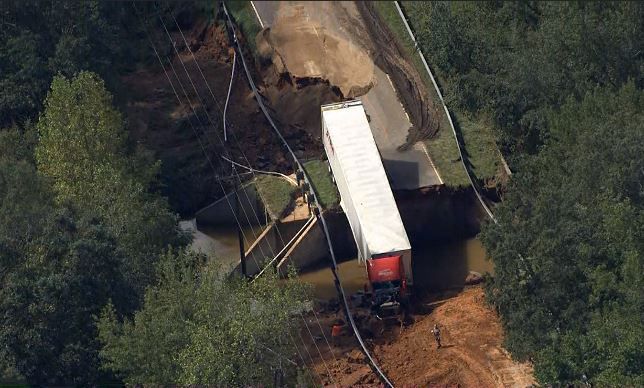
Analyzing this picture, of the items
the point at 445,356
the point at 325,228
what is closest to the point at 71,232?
the point at 325,228

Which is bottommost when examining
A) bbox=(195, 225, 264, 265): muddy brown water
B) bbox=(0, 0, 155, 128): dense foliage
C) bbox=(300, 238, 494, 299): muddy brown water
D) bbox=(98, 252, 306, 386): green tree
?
bbox=(300, 238, 494, 299): muddy brown water

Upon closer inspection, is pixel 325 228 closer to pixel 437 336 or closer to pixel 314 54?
pixel 437 336

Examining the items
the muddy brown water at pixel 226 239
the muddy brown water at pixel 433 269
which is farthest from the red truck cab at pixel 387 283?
the muddy brown water at pixel 226 239

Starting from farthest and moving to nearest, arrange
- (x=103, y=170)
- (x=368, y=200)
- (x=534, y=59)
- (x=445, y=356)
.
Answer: (x=534, y=59), (x=368, y=200), (x=103, y=170), (x=445, y=356)

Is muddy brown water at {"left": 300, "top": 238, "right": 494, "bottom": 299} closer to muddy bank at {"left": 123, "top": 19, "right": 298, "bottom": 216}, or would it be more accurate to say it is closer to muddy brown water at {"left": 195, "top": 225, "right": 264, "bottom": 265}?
muddy brown water at {"left": 195, "top": 225, "right": 264, "bottom": 265}

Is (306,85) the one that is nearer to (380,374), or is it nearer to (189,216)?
(189,216)

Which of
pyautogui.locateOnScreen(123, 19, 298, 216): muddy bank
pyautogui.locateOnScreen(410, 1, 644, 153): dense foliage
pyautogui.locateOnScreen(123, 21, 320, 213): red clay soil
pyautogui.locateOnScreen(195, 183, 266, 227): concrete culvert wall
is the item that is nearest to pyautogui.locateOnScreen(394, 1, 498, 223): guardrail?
pyautogui.locateOnScreen(410, 1, 644, 153): dense foliage

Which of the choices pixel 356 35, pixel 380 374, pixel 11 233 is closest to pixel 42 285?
pixel 11 233
